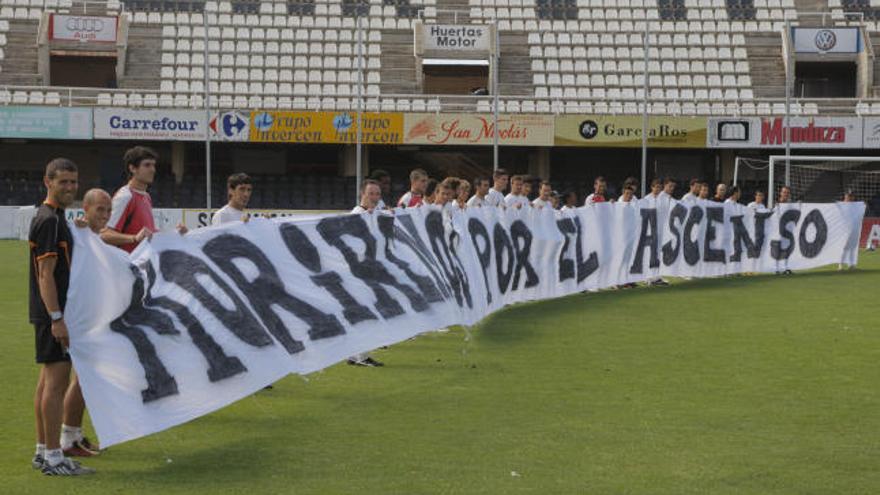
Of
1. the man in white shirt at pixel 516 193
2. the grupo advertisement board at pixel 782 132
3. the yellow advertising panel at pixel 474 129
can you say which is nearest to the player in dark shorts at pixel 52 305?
the man in white shirt at pixel 516 193

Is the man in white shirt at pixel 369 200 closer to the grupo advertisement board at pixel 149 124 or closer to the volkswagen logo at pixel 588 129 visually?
the grupo advertisement board at pixel 149 124

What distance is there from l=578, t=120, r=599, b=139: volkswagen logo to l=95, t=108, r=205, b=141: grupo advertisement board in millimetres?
10922

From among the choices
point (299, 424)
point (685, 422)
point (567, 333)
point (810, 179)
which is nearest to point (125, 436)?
point (299, 424)

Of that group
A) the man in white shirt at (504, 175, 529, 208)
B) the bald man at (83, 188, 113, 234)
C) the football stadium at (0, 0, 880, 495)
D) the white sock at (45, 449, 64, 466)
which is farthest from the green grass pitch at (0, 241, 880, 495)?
the man in white shirt at (504, 175, 529, 208)

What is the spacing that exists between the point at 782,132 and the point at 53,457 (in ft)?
107

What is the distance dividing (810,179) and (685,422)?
29159 millimetres

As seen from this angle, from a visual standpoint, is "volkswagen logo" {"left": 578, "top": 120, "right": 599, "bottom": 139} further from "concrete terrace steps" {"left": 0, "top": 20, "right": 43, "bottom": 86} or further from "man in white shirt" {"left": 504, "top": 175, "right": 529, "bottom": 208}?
"man in white shirt" {"left": 504, "top": 175, "right": 529, "bottom": 208}

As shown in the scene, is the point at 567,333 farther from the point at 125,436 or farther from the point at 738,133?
Result: the point at 738,133

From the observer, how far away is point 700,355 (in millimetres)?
11703

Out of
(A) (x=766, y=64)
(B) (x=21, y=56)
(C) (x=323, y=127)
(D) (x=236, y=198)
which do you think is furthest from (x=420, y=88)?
(D) (x=236, y=198)

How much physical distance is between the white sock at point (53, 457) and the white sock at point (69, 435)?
0.47m

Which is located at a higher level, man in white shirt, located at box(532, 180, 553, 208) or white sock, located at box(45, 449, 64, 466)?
man in white shirt, located at box(532, 180, 553, 208)

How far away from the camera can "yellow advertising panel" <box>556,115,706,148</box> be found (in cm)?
3719

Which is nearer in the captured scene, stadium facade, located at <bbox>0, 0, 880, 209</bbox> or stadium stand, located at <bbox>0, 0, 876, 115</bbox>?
stadium facade, located at <bbox>0, 0, 880, 209</bbox>
